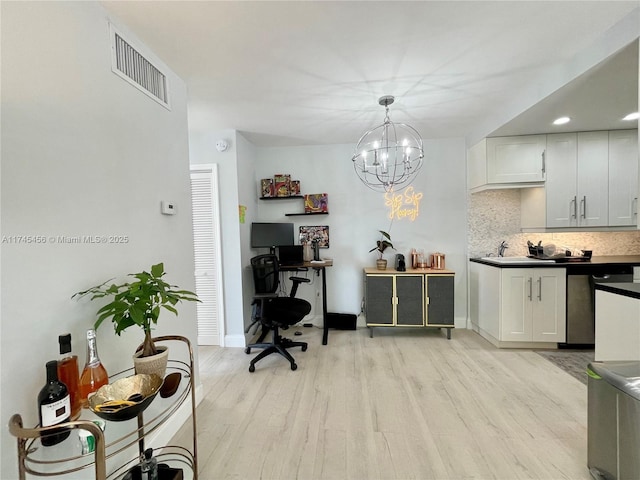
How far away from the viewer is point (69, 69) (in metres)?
1.13

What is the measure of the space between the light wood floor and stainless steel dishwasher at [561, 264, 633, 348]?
19.9 inches

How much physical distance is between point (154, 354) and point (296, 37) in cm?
182

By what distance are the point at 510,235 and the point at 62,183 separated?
4067 mm

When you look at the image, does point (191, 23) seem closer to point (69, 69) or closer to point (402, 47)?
point (69, 69)

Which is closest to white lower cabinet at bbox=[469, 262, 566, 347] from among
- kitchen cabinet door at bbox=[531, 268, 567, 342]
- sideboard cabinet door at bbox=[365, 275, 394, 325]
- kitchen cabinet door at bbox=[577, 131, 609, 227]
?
A: kitchen cabinet door at bbox=[531, 268, 567, 342]

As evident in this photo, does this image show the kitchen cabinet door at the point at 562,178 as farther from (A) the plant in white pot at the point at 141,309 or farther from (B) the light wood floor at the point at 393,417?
(A) the plant in white pot at the point at 141,309

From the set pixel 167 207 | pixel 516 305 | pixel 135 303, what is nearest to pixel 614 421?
pixel 516 305

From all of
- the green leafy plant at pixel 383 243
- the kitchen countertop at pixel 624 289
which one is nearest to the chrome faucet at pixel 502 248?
the green leafy plant at pixel 383 243

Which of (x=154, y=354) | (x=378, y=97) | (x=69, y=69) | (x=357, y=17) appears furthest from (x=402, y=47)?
Answer: (x=154, y=354)

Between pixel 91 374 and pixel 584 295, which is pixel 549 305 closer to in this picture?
pixel 584 295

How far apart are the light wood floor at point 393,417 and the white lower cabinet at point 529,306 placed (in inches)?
7.3

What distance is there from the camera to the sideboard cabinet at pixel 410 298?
10.2ft

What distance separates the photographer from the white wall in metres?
0.91

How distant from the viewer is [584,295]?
270 cm
